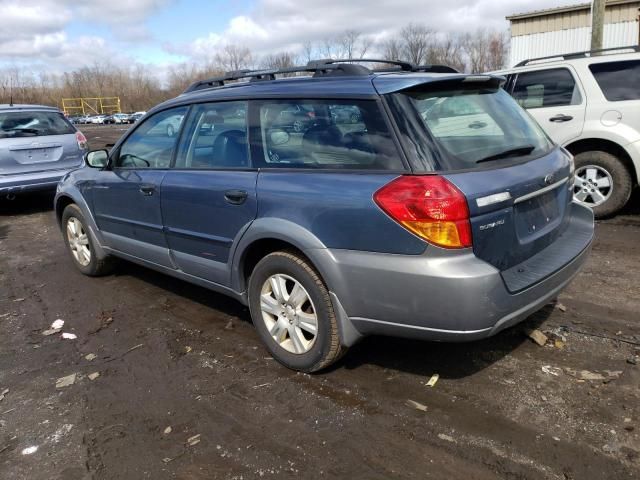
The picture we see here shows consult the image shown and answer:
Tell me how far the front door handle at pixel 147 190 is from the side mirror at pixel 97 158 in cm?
87

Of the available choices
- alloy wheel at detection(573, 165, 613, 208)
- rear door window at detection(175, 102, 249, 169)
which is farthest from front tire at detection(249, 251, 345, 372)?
alloy wheel at detection(573, 165, 613, 208)

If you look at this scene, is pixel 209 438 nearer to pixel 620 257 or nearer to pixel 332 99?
pixel 332 99

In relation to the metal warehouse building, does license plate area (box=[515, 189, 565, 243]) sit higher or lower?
lower

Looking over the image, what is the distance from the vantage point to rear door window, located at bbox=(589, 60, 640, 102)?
242 inches

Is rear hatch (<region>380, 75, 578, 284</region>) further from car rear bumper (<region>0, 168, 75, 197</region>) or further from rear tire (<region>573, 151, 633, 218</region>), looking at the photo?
car rear bumper (<region>0, 168, 75, 197</region>)

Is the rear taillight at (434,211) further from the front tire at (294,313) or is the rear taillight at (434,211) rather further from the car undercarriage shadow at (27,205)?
the car undercarriage shadow at (27,205)

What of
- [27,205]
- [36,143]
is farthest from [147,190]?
[27,205]

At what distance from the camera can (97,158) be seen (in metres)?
4.89

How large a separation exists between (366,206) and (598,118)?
4.82 metres

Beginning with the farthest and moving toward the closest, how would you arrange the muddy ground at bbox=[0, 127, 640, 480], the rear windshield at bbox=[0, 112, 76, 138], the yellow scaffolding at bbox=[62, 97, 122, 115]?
the yellow scaffolding at bbox=[62, 97, 122, 115], the rear windshield at bbox=[0, 112, 76, 138], the muddy ground at bbox=[0, 127, 640, 480]

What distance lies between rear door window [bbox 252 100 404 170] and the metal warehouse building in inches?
781

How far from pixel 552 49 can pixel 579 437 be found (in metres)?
21.2

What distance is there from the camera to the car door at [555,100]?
6455mm

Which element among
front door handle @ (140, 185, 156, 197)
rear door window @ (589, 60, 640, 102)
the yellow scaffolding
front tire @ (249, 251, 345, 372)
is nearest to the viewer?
front tire @ (249, 251, 345, 372)
